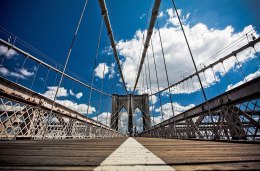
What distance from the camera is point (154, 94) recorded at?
32.4 m

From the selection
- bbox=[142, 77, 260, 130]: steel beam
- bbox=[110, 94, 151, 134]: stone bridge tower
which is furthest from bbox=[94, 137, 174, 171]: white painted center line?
bbox=[110, 94, 151, 134]: stone bridge tower

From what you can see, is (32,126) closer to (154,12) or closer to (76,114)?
(76,114)

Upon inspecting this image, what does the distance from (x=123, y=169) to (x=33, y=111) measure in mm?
9210

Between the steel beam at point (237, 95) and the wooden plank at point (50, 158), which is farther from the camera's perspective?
the steel beam at point (237, 95)

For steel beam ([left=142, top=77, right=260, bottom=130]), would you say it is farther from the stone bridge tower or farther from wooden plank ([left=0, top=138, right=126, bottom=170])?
the stone bridge tower

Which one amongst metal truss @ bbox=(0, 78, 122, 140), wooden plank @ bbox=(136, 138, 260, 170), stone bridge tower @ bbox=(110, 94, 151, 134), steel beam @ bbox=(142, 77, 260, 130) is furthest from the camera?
stone bridge tower @ bbox=(110, 94, 151, 134)

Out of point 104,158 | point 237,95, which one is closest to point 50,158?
point 104,158

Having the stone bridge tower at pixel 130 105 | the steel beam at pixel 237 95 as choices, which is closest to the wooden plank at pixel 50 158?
the steel beam at pixel 237 95

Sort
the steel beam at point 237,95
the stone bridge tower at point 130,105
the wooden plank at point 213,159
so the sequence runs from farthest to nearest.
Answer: the stone bridge tower at point 130,105 < the steel beam at point 237,95 < the wooden plank at point 213,159

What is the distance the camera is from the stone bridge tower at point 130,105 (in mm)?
33219

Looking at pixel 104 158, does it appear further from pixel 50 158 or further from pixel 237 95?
pixel 237 95

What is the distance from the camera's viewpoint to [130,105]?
34.8 metres

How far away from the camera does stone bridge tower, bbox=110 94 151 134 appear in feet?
109

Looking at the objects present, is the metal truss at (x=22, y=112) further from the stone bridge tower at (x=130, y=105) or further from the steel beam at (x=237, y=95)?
the stone bridge tower at (x=130, y=105)
